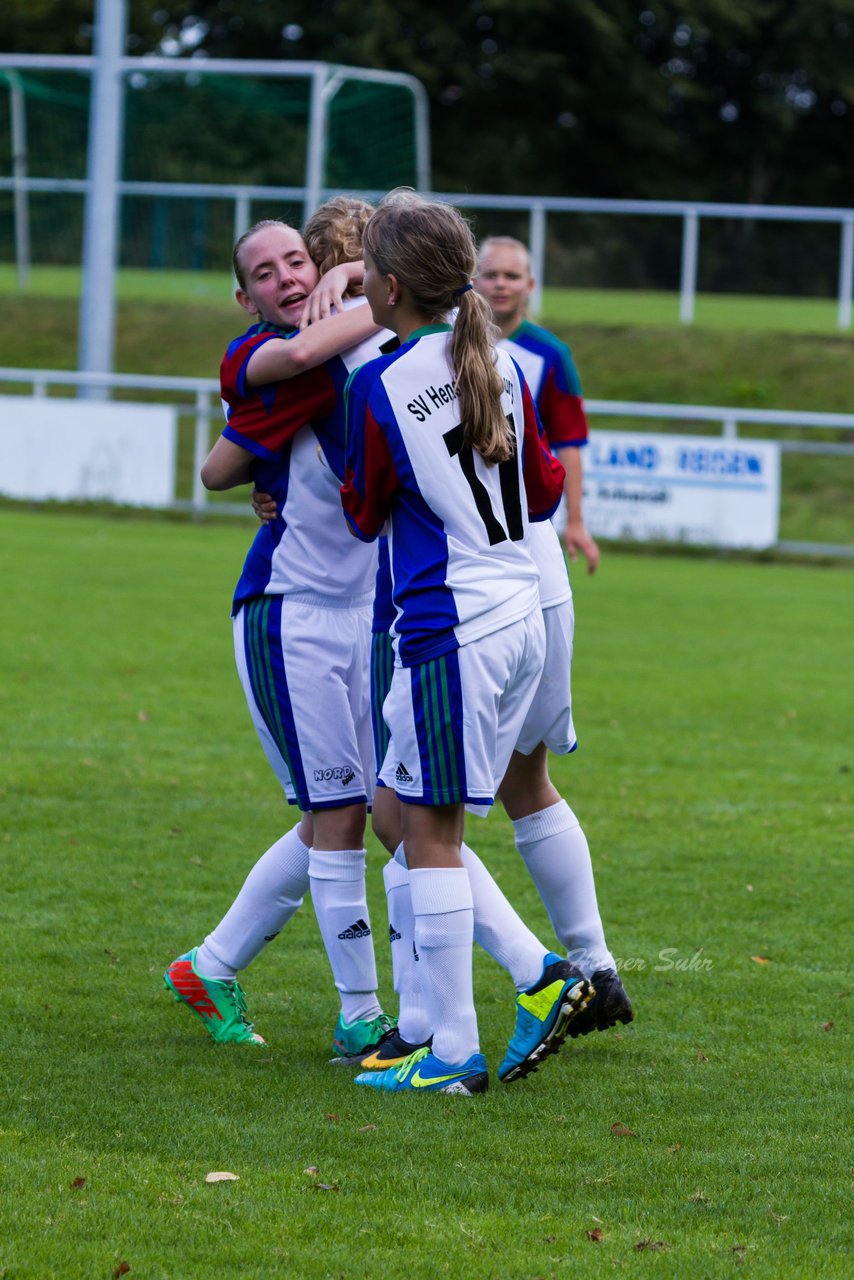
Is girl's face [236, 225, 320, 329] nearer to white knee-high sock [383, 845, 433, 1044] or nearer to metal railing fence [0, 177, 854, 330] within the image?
white knee-high sock [383, 845, 433, 1044]

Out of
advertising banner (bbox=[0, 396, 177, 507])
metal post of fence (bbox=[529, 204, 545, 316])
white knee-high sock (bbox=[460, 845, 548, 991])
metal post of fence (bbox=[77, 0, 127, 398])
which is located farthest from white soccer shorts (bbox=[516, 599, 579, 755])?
metal post of fence (bbox=[529, 204, 545, 316])

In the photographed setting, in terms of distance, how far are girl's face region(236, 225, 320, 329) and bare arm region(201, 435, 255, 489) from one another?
0.31 metres

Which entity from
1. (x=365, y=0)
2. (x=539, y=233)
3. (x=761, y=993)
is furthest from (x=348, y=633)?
(x=365, y=0)

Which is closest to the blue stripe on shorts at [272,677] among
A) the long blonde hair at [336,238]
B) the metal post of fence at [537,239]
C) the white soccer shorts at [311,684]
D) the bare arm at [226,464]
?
the white soccer shorts at [311,684]

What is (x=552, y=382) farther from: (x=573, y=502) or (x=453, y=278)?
(x=453, y=278)

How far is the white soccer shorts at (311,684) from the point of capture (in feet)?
12.9

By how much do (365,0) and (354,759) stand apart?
3732 centimetres

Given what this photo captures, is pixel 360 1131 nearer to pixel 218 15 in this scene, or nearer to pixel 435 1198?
pixel 435 1198

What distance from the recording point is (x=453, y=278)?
353cm

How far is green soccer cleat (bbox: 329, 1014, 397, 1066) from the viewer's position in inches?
158

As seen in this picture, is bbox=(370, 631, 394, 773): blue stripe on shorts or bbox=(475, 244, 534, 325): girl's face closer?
bbox=(370, 631, 394, 773): blue stripe on shorts

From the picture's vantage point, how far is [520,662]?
366 centimetres

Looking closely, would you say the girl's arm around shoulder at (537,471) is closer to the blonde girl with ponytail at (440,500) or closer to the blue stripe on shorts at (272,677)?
the blonde girl with ponytail at (440,500)

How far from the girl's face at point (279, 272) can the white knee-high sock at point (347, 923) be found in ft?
4.06
